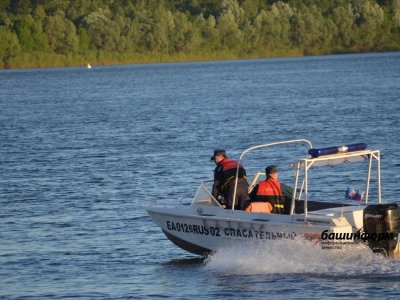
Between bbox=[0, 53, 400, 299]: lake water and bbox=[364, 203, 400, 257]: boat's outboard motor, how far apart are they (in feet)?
0.89

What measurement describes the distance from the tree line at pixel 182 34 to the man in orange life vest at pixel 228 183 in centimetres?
14016

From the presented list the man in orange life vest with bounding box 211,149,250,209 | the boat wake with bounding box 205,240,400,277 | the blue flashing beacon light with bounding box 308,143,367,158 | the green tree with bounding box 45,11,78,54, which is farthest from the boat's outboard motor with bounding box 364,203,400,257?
the green tree with bounding box 45,11,78,54

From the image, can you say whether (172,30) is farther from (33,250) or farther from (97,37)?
(33,250)

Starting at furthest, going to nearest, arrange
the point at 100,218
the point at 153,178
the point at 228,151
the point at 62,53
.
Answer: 1. the point at 62,53
2. the point at 228,151
3. the point at 153,178
4. the point at 100,218

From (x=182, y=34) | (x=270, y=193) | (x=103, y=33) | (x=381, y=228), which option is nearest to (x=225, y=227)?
(x=270, y=193)

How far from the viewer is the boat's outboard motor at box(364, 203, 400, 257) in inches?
720

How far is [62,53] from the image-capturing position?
169m

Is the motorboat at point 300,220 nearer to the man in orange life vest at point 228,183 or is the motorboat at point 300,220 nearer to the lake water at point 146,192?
the man in orange life vest at point 228,183

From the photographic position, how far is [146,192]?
29922 mm

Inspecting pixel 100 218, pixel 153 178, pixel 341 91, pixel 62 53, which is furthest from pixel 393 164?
pixel 62 53

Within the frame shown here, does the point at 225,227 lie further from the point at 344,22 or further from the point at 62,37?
the point at 344,22

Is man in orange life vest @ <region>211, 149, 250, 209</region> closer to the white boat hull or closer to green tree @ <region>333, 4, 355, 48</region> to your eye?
the white boat hull

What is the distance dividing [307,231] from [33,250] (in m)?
6.39

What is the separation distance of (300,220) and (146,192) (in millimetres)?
11613
